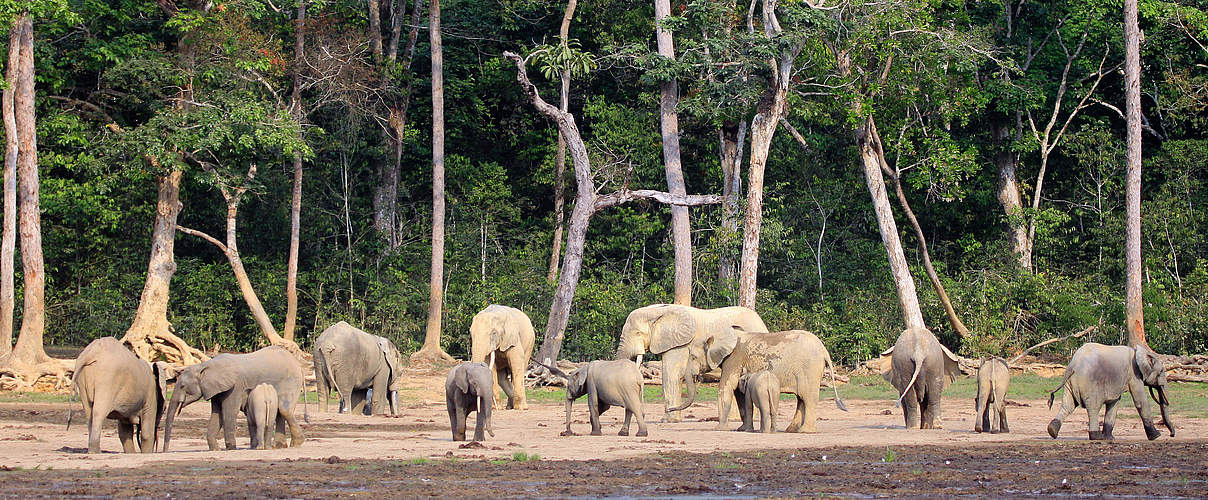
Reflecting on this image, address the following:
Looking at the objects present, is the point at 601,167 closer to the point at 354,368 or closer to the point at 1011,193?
the point at 1011,193

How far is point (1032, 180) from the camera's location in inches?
1490

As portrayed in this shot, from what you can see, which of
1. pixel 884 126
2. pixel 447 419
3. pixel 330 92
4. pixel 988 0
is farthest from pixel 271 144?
pixel 988 0

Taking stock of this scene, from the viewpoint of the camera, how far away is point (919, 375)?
62.4 feet

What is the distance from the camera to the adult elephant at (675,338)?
70.2 feet

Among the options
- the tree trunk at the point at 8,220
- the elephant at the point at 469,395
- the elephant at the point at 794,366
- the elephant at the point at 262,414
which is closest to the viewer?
the elephant at the point at 262,414

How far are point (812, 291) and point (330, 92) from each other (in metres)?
14.5

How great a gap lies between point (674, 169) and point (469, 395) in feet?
55.6

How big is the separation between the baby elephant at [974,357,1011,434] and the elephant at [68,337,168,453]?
10777 mm

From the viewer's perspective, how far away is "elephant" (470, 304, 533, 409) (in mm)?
23719

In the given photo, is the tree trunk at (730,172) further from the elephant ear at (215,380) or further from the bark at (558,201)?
the elephant ear at (215,380)

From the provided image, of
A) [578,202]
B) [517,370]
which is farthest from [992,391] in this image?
[578,202]

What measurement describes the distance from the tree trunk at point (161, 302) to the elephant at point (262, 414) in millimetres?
13933

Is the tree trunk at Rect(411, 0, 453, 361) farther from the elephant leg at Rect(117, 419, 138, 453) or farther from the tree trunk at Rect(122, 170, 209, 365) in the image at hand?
the elephant leg at Rect(117, 419, 138, 453)

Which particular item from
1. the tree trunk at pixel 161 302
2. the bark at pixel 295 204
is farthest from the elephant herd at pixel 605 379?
the bark at pixel 295 204
